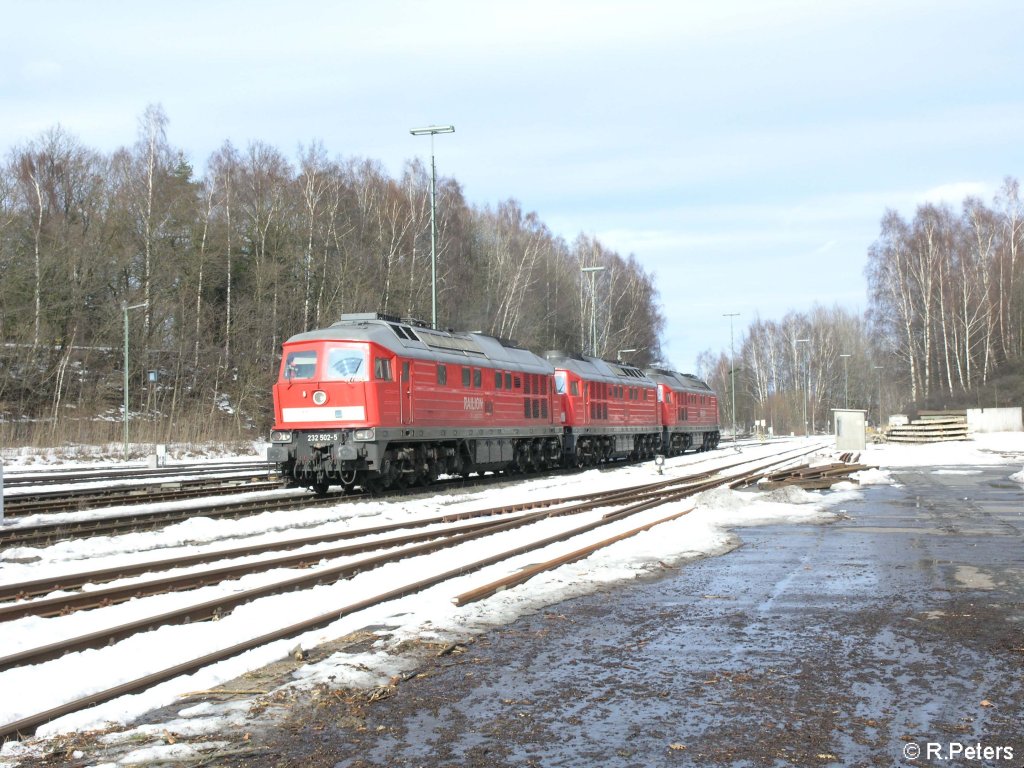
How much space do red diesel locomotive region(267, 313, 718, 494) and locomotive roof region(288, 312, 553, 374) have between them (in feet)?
0.13

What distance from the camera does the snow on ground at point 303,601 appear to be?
6145 millimetres

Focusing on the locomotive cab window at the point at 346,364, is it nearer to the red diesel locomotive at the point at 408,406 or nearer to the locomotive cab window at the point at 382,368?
the red diesel locomotive at the point at 408,406

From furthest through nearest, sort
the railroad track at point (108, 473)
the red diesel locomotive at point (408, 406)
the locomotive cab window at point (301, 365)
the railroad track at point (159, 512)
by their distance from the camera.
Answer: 1. the railroad track at point (108, 473)
2. the locomotive cab window at point (301, 365)
3. the red diesel locomotive at point (408, 406)
4. the railroad track at point (159, 512)

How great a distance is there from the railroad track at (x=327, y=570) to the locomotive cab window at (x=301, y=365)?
2.65 metres

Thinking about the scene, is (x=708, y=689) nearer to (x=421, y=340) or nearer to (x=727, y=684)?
(x=727, y=684)

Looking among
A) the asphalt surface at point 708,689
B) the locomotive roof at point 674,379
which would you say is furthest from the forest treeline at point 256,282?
the asphalt surface at point 708,689

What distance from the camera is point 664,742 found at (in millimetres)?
5352

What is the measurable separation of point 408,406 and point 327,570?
441 inches

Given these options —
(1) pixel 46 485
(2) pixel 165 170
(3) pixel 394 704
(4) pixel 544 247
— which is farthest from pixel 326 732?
(4) pixel 544 247

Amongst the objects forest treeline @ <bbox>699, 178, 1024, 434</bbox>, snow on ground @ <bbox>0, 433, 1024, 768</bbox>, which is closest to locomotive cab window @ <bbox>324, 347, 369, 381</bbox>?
snow on ground @ <bbox>0, 433, 1024, 768</bbox>

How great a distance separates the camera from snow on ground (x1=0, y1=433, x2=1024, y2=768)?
614cm

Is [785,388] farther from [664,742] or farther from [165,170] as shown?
[664,742]

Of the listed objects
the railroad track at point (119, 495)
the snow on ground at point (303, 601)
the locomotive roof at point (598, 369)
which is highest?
the locomotive roof at point (598, 369)

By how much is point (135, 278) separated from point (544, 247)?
34.3m
